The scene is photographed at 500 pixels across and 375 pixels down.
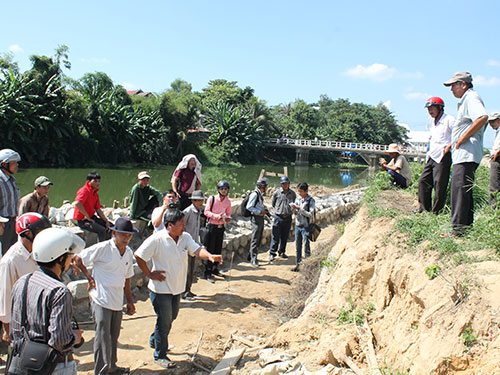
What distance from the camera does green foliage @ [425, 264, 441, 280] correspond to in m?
3.27

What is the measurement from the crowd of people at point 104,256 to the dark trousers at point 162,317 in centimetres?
1

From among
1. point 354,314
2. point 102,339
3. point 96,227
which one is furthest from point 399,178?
point 102,339

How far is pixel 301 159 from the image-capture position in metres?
52.3

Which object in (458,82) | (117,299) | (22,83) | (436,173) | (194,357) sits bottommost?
(194,357)

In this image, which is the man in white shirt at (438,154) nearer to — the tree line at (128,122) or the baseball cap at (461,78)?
the baseball cap at (461,78)

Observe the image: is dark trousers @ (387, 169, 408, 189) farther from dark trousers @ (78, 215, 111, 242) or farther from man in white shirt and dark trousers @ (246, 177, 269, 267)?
dark trousers @ (78, 215, 111, 242)

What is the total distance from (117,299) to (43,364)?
1365mm

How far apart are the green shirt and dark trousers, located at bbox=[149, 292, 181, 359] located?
3315mm

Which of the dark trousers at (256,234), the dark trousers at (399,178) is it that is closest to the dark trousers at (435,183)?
the dark trousers at (399,178)

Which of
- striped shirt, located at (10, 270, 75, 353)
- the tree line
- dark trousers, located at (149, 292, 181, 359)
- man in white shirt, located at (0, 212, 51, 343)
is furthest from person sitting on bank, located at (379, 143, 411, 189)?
the tree line

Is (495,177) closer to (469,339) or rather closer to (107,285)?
(469,339)

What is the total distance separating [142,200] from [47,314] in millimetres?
5049

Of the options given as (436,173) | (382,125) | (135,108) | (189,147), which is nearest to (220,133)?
(189,147)

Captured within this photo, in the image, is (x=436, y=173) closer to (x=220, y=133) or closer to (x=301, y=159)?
(x=220, y=133)
